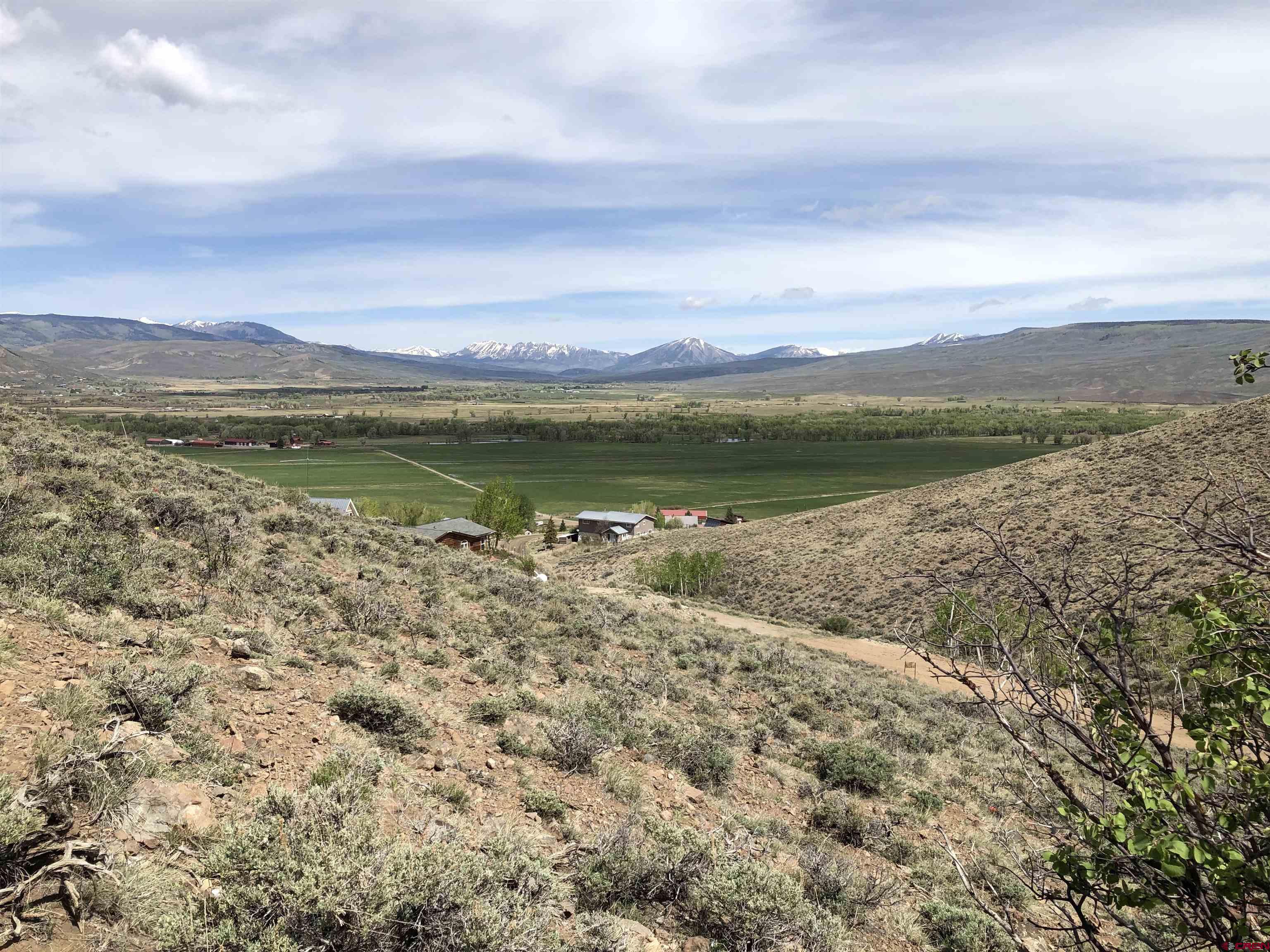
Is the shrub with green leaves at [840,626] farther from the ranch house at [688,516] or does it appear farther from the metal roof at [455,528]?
the ranch house at [688,516]

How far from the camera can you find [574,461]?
143000 millimetres

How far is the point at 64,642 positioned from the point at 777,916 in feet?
27.0

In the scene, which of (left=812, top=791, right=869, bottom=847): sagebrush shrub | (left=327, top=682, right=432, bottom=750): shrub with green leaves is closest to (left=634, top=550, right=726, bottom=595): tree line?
(left=812, top=791, right=869, bottom=847): sagebrush shrub

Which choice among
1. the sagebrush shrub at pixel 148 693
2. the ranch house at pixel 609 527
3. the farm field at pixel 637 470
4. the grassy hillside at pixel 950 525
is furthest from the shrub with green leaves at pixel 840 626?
the farm field at pixel 637 470

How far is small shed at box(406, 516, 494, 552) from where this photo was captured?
57562mm

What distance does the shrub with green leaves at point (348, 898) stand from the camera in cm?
417

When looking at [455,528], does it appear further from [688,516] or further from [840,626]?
[688,516]

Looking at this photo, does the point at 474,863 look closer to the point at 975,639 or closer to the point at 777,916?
the point at 777,916

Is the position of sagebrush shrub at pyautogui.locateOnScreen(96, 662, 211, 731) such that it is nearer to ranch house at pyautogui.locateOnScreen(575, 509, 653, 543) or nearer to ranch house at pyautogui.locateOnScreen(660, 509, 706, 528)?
ranch house at pyautogui.locateOnScreen(575, 509, 653, 543)

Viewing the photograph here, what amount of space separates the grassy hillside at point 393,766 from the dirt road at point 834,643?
12.9 meters

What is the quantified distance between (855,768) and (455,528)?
52.6 m

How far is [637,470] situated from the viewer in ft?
435

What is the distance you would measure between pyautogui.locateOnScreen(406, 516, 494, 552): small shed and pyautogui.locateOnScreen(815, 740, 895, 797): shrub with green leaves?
4746cm

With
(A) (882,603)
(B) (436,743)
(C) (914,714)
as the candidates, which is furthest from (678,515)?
(B) (436,743)
